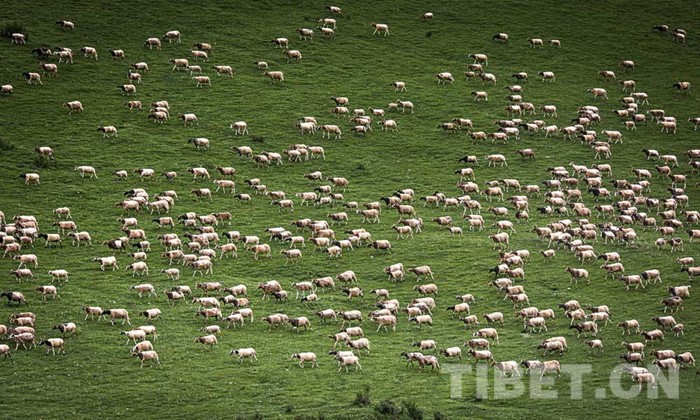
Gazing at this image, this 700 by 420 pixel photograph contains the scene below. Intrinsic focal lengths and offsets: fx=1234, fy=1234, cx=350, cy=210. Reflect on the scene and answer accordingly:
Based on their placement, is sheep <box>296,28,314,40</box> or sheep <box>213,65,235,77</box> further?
sheep <box>296,28,314,40</box>

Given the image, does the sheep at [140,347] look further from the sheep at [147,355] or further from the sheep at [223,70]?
the sheep at [223,70]

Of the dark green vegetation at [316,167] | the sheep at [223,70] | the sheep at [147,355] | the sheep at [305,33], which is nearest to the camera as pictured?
the dark green vegetation at [316,167]

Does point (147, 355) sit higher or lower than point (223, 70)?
lower

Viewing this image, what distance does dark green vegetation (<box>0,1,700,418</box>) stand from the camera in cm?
4844

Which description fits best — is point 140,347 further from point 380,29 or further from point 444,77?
point 380,29

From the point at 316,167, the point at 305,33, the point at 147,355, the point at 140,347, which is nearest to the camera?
the point at 147,355

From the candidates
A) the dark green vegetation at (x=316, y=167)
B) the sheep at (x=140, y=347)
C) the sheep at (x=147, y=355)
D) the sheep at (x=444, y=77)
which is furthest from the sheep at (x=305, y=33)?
the sheep at (x=147, y=355)

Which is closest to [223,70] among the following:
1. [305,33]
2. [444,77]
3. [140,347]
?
[305,33]

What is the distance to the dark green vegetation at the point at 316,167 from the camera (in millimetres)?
48438

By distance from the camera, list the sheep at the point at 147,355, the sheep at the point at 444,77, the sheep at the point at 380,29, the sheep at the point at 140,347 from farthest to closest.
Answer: the sheep at the point at 380,29, the sheep at the point at 444,77, the sheep at the point at 140,347, the sheep at the point at 147,355

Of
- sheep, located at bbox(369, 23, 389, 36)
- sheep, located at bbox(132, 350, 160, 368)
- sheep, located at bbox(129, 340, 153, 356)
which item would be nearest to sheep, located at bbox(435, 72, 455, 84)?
sheep, located at bbox(369, 23, 389, 36)

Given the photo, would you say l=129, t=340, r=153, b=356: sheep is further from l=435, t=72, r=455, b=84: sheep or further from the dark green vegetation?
l=435, t=72, r=455, b=84: sheep

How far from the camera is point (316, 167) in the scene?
73.8m

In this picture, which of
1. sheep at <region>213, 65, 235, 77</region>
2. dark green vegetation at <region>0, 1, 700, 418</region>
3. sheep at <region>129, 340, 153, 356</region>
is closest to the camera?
dark green vegetation at <region>0, 1, 700, 418</region>
